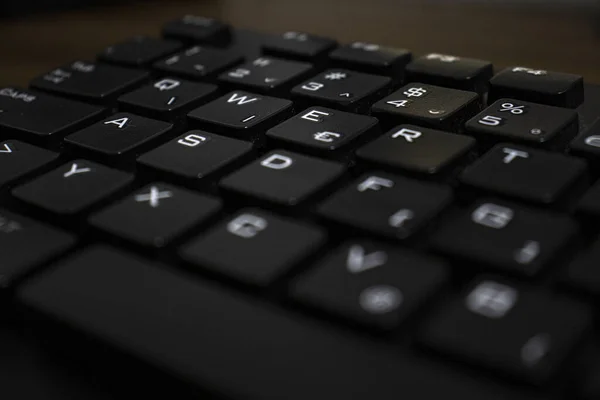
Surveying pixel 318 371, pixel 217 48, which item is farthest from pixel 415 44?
pixel 318 371

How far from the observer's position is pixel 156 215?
0.29 metres

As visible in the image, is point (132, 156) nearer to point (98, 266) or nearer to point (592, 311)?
point (98, 266)

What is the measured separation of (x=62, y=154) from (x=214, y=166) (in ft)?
0.31

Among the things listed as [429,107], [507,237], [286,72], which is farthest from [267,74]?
[507,237]

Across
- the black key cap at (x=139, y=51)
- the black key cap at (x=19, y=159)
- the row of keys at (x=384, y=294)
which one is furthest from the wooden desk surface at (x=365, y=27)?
the row of keys at (x=384, y=294)

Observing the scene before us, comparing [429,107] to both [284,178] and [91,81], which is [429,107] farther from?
[91,81]

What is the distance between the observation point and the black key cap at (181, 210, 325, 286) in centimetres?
25

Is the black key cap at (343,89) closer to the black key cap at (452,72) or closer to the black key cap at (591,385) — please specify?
the black key cap at (452,72)

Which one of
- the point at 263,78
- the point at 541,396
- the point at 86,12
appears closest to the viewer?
the point at 541,396

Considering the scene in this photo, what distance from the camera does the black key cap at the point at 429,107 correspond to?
35 centimetres

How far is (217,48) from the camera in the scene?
20.6 inches

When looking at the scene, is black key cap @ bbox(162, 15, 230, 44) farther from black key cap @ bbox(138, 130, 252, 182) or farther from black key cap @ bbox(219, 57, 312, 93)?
black key cap @ bbox(138, 130, 252, 182)

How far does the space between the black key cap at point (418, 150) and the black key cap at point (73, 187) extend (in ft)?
0.36

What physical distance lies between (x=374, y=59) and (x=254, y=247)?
22 centimetres
